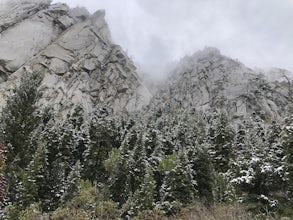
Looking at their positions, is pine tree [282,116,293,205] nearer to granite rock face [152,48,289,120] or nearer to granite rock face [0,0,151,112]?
granite rock face [0,0,151,112]

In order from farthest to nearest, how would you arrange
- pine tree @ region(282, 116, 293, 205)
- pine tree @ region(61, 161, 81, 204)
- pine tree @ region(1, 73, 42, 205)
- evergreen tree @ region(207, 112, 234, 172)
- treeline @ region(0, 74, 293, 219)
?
1. evergreen tree @ region(207, 112, 234, 172)
2. pine tree @ region(1, 73, 42, 205)
3. pine tree @ region(61, 161, 81, 204)
4. treeline @ region(0, 74, 293, 219)
5. pine tree @ region(282, 116, 293, 205)

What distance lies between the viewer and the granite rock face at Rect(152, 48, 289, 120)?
120250 millimetres

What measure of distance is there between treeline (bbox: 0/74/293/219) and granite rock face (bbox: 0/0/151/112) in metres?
55.4

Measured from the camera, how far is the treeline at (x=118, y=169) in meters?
29.5

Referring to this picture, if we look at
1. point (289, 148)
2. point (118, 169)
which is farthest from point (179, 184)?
point (289, 148)

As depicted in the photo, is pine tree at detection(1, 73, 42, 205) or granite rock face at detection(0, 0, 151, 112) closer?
pine tree at detection(1, 73, 42, 205)

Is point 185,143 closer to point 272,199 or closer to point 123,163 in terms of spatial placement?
point 123,163

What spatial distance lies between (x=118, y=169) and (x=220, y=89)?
3623 inches

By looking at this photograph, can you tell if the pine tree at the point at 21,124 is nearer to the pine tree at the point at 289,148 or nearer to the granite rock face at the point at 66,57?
the pine tree at the point at 289,148

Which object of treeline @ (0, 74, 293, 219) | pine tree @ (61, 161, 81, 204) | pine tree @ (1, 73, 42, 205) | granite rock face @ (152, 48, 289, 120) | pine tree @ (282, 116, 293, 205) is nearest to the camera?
pine tree @ (282, 116, 293, 205)

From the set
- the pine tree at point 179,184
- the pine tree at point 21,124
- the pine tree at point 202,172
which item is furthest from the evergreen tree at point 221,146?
the pine tree at point 21,124

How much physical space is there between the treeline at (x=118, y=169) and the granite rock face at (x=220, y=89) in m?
58.7

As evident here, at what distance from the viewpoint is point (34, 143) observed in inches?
1996

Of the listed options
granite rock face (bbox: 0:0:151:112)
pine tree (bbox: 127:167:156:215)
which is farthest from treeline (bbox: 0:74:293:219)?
granite rock face (bbox: 0:0:151:112)
